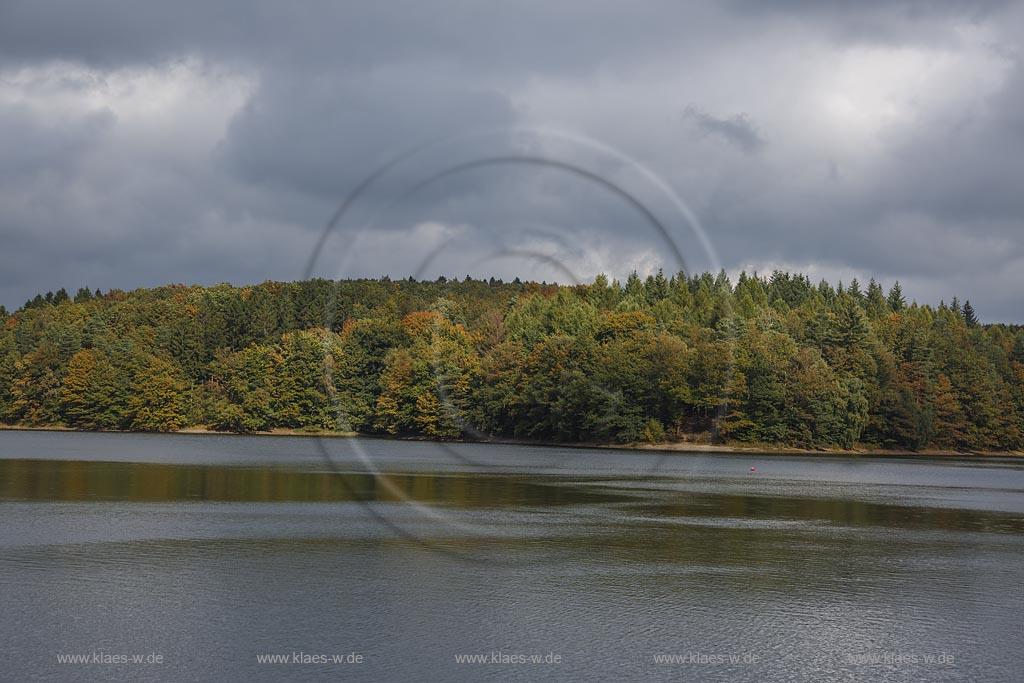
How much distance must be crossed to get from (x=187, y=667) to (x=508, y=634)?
6989mm

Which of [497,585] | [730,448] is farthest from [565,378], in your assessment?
[497,585]

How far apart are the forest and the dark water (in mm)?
50812

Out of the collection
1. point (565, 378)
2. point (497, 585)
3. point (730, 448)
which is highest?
point (565, 378)

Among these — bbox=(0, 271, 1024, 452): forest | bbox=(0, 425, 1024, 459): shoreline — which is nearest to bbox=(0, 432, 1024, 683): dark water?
bbox=(0, 271, 1024, 452): forest

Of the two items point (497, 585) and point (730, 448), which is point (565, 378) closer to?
point (730, 448)

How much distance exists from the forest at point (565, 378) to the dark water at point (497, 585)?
167ft

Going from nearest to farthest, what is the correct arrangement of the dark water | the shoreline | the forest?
1. the dark water
2. the forest
3. the shoreline

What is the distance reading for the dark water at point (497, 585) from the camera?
20891 millimetres

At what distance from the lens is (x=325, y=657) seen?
20.6 m

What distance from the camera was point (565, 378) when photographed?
420 ft

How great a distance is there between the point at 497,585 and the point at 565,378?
9964cm

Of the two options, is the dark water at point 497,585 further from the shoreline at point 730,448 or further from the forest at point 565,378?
the shoreline at point 730,448

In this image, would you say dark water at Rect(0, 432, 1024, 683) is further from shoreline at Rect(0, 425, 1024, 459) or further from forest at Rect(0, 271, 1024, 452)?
shoreline at Rect(0, 425, 1024, 459)

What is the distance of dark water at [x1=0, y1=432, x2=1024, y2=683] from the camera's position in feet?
68.5
